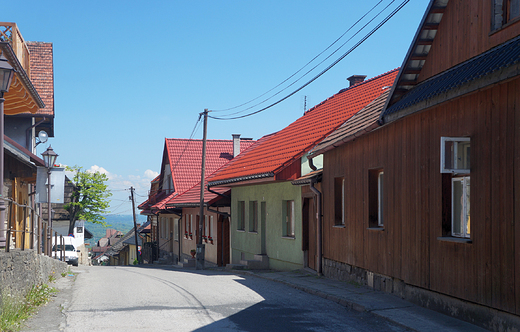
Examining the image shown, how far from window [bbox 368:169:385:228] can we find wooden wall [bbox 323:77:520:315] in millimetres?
166

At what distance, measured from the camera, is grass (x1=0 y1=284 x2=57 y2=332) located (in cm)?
786

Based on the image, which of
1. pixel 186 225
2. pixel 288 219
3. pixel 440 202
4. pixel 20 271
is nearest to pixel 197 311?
pixel 20 271

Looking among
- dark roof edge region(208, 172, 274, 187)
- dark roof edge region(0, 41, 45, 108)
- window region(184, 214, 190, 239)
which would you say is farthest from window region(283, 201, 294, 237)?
window region(184, 214, 190, 239)

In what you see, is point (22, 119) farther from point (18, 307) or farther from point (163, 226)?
point (163, 226)

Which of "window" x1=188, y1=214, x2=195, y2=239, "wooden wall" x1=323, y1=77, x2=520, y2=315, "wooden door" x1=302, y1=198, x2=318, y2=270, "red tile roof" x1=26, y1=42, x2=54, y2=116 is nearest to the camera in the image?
"wooden wall" x1=323, y1=77, x2=520, y2=315

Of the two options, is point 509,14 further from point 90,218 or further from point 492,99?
point 90,218

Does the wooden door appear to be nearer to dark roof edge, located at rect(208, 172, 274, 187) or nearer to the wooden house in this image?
dark roof edge, located at rect(208, 172, 274, 187)

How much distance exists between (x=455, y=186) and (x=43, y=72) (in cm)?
2061

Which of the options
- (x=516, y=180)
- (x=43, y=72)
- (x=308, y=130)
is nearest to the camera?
(x=516, y=180)

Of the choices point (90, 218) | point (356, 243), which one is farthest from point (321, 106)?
point (90, 218)

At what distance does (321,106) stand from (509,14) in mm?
16320

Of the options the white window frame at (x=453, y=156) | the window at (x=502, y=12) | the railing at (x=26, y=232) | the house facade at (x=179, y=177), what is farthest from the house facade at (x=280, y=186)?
the window at (x=502, y=12)

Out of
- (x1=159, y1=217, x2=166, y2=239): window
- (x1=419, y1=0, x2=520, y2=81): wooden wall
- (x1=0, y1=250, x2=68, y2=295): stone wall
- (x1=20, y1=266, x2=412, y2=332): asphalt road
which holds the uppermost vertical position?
(x1=419, y1=0, x2=520, y2=81): wooden wall

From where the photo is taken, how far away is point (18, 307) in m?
8.75
